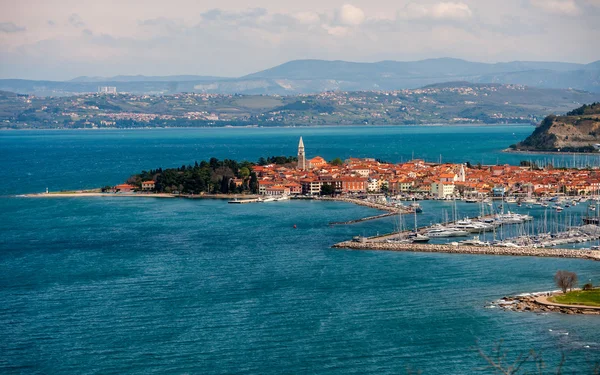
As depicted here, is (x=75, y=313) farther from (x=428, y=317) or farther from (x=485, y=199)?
(x=485, y=199)

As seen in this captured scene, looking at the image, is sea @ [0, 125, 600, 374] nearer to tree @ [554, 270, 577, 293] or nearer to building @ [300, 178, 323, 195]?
tree @ [554, 270, 577, 293]

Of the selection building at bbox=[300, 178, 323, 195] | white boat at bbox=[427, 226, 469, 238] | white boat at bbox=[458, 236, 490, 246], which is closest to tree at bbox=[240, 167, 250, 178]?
building at bbox=[300, 178, 323, 195]

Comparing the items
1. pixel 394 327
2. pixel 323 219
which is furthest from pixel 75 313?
pixel 323 219

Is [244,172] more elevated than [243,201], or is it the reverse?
[244,172]

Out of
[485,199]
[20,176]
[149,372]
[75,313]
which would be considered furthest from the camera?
[20,176]

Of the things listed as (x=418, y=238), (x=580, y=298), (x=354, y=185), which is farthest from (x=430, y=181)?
(x=580, y=298)

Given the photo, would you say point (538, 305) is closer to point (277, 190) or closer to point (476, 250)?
point (476, 250)

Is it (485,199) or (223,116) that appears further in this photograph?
(223,116)
